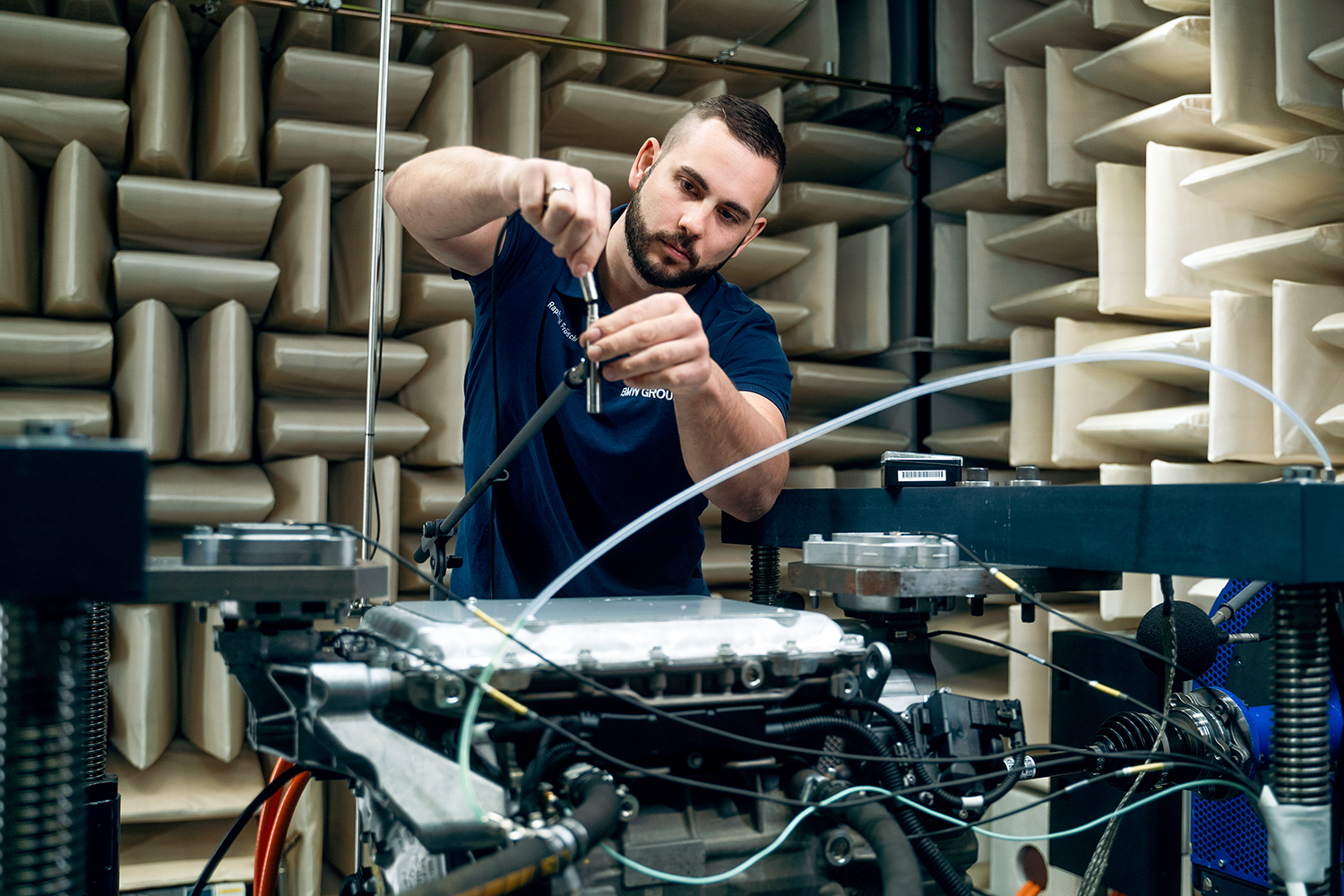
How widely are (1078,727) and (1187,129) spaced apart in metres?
1.36

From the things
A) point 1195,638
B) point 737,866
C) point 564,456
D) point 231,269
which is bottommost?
point 737,866

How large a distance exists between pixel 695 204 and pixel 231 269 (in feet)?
4.19

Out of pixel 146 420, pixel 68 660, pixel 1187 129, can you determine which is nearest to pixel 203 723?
pixel 146 420

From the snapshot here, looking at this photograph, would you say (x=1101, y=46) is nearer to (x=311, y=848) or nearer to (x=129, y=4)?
(x=129, y=4)

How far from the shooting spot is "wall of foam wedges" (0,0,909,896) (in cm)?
217

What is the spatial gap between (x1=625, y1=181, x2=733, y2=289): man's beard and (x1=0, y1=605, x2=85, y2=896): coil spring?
112 centimetres

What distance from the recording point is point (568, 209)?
948 millimetres

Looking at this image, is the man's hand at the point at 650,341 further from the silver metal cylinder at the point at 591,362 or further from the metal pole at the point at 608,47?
the metal pole at the point at 608,47

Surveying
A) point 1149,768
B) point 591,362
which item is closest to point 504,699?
point 591,362

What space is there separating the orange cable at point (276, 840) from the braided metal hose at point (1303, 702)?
0.91 metres

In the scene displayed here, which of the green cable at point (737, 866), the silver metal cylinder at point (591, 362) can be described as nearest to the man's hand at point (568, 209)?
the silver metal cylinder at point (591, 362)

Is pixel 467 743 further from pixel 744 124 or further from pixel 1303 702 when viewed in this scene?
pixel 744 124

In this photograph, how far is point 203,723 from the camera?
89.2 inches

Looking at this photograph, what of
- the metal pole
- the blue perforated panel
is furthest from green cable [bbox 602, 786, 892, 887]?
the metal pole
